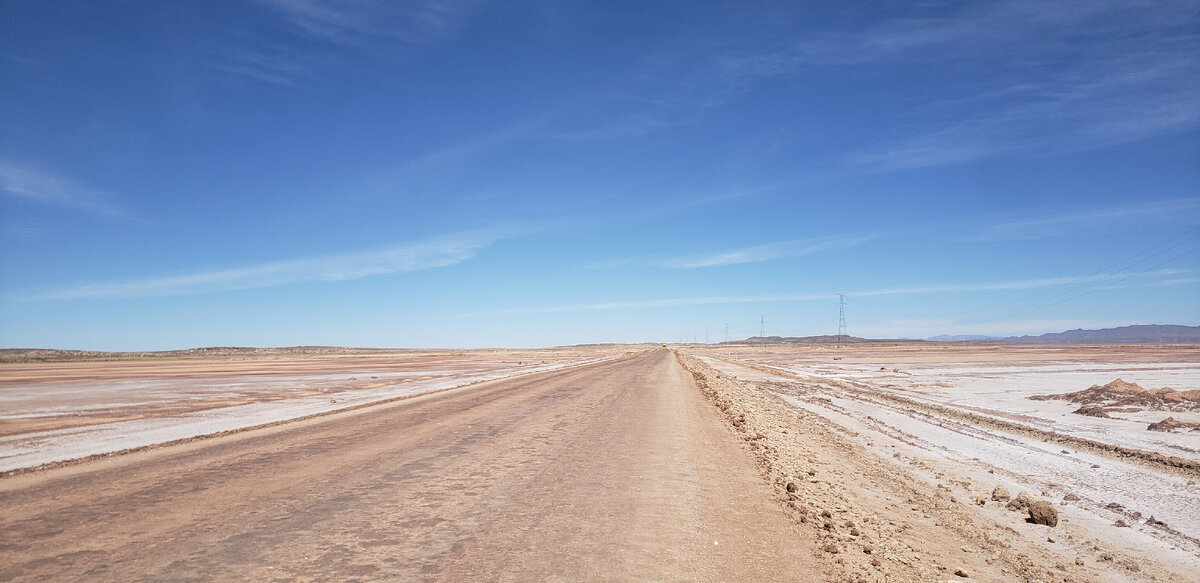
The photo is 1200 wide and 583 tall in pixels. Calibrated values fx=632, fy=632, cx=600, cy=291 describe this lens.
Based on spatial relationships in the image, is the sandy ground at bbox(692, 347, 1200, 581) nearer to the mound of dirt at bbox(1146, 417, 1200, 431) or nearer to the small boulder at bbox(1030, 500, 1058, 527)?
the small boulder at bbox(1030, 500, 1058, 527)

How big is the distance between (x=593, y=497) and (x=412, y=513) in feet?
7.15

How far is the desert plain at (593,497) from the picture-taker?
5730 millimetres

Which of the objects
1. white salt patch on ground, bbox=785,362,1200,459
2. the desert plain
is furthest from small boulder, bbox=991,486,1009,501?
white salt patch on ground, bbox=785,362,1200,459

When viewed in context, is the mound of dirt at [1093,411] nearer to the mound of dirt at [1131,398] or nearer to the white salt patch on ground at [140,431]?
the mound of dirt at [1131,398]

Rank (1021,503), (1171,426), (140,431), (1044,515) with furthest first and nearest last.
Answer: (1171,426) → (140,431) → (1021,503) → (1044,515)

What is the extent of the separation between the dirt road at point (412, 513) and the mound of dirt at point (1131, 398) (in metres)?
17.1

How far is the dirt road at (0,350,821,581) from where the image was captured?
5480 millimetres

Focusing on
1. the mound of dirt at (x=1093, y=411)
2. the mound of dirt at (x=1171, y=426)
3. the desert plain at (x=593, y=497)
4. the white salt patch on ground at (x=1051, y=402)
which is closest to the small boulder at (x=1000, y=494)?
the desert plain at (x=593, y=497)

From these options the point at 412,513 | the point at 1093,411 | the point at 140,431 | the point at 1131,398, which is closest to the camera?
the point at 412,513

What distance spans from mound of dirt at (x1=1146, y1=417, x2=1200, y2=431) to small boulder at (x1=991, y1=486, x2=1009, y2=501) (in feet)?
33.2

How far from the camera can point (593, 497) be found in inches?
311

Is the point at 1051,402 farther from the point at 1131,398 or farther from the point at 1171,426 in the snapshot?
the point at 1171,426

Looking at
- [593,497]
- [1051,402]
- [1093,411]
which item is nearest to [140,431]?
[593,497]

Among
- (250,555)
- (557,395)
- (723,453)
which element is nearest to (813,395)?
(557,395)
